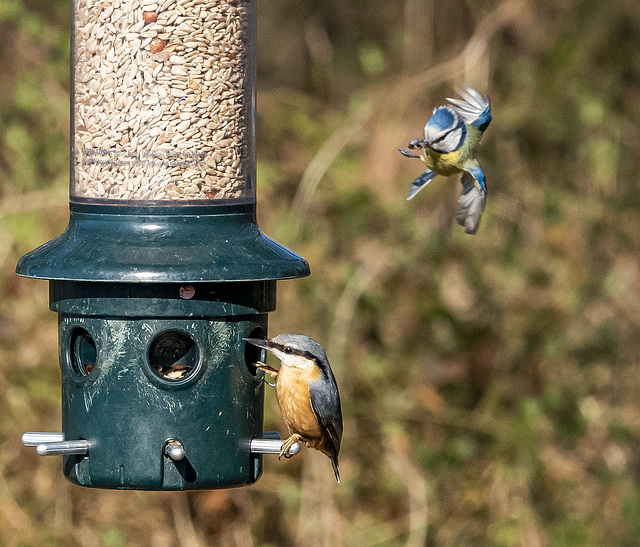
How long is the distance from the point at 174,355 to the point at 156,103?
0.86 m

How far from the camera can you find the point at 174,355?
3.67m

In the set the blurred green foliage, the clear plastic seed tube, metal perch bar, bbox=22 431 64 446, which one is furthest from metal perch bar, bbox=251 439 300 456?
the blurred green foliage

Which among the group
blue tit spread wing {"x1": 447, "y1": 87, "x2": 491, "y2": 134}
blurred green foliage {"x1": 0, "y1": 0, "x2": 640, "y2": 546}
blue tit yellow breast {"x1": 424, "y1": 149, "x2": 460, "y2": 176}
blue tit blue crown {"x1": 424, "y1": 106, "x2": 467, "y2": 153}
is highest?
blue tit spread wing {"x1": 447, "y1": 87, "x2": 491, "y2": 134}

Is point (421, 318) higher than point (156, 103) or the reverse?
the reverse

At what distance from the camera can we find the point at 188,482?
3514 mm

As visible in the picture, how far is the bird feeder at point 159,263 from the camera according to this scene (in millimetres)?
3471

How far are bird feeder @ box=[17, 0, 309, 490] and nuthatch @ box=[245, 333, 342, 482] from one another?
12cm

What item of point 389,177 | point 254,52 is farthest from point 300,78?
point 254,52

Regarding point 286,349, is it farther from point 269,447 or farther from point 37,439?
point 37,439

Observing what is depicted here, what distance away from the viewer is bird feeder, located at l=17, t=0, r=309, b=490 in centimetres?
347

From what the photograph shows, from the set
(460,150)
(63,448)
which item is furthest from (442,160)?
(63,448)

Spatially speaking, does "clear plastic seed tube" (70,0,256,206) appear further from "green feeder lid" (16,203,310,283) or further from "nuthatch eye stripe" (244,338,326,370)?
"nuthatch eye stripe" (244,338,326,370)

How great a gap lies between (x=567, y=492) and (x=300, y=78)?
4812 mm

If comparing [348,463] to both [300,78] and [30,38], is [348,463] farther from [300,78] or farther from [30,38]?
[300,78]
